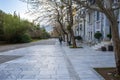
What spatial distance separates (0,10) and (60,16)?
2033 centimetres

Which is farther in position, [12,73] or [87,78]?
[12,73]

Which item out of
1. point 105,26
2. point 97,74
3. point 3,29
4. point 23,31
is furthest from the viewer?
point 23,31

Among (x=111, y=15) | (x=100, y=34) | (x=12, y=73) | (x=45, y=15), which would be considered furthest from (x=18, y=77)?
(x=100, y=34)

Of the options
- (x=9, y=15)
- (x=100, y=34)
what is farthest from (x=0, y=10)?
(x=100, y=34)

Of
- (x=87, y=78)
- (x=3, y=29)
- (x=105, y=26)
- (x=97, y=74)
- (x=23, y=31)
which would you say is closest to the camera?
(x=87, y=78)

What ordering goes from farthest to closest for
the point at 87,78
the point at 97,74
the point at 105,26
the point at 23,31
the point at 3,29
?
1. the point at 23,31
2. the point at 3,29
3. the point at 105,26
4. the point at 97,74
5. the point at 87,78

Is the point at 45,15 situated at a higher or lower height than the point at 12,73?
higher

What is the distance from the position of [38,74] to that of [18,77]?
993 millimetres

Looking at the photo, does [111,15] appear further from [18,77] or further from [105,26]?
[105,26]

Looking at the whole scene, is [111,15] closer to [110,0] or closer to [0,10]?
[110,0]

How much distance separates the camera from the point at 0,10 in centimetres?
5103

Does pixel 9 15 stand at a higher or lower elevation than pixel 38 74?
higher

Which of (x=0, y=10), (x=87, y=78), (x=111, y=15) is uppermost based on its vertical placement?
(x=0, y=10)

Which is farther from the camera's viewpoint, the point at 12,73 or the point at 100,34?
the point at 100,34
